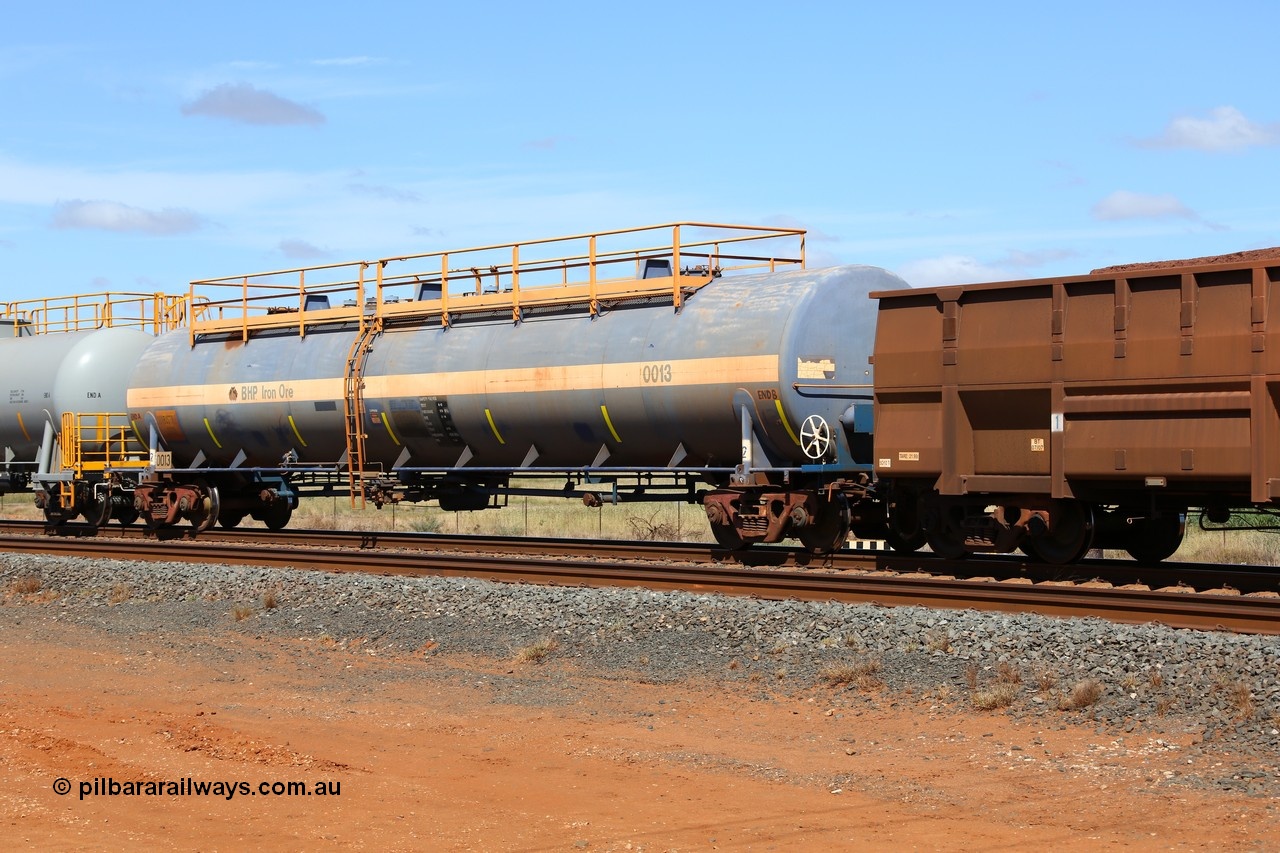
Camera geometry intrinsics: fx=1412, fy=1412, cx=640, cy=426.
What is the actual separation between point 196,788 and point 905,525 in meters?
11.4

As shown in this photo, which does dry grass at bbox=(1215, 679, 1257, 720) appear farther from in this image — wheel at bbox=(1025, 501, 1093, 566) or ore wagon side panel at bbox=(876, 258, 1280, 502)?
wheel at bbox=(1025, 501, 1093, 566)

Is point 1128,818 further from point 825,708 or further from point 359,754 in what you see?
point 359,754

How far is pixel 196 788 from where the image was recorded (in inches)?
349

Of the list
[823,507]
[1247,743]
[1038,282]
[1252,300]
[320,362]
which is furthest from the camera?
[320,362]

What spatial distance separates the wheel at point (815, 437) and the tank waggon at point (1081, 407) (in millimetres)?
940

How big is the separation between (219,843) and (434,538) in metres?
15.8

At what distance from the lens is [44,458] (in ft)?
90.0

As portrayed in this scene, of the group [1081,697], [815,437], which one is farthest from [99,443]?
[1081,697]

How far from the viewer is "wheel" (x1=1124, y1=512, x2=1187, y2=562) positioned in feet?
55.2

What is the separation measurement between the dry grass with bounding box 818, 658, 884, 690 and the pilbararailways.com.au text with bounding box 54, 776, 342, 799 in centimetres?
469

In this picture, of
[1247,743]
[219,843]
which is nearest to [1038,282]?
[1247,743]

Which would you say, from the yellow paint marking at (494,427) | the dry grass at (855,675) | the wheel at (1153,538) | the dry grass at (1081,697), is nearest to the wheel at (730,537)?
the yellow paint marking at (494,427)

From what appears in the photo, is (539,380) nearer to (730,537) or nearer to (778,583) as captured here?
(730,537)

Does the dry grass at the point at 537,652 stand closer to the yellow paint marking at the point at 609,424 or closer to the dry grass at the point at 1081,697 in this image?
the dry grass at the point at 1081,697
